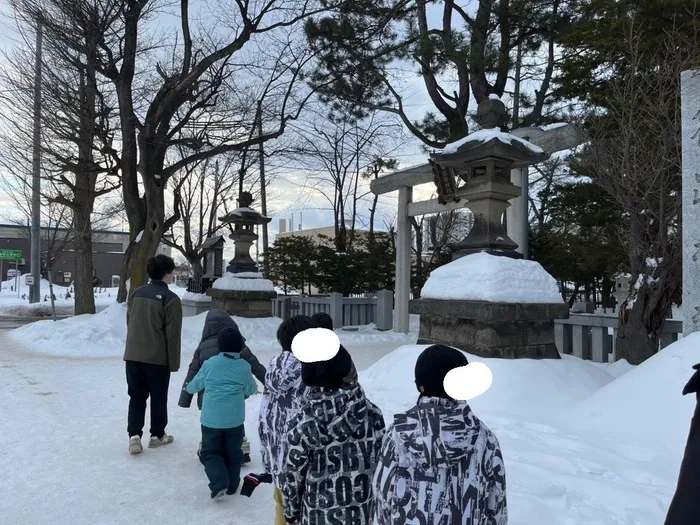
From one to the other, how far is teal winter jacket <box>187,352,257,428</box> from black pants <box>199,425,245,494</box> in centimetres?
7

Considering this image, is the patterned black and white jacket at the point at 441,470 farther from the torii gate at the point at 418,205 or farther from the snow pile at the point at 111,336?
the torii gate at the point at 418,205

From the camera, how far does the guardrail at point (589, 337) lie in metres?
7.79

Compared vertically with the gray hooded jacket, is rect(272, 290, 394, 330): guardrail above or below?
below

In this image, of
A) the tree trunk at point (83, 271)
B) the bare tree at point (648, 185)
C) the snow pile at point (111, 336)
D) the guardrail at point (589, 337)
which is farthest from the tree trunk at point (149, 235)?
the bare tree at point (648, 185)

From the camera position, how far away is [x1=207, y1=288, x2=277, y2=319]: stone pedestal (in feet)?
43.2

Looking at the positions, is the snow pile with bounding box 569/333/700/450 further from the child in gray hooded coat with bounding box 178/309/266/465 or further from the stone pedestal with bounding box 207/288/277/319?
the stone pedestal with bounding box 207/288/277/319

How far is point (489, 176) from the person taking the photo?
678cm

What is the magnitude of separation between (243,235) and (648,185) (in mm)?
9832

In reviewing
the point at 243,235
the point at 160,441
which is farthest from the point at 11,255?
the point at 160,441

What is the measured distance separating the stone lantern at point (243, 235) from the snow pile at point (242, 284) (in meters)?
0.43

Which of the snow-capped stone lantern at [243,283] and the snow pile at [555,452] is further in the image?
the snow-capped stone lantern at [243,283]

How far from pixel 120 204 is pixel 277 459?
21.0 meters

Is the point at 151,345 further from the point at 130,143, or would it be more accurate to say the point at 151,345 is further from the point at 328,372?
the point at 130,143

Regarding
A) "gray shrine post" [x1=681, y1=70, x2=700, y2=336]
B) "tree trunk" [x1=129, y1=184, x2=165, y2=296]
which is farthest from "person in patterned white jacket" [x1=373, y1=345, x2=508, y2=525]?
"tree trunk" [x1=129, y1=184, x2=165, y2=296]
